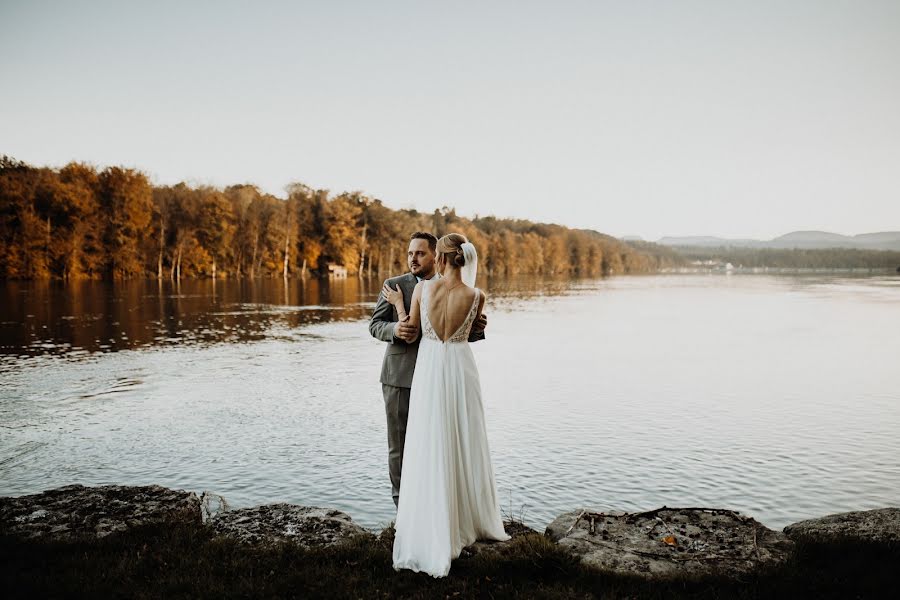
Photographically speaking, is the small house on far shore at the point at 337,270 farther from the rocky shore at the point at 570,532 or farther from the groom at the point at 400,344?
the groom at the point at 400,344

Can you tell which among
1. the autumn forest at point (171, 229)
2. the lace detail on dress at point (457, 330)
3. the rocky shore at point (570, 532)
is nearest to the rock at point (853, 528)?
the rocky shore at point (570, 532)

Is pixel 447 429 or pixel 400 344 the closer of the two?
pixel 447 429

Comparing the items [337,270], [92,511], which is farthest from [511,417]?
[337,270]

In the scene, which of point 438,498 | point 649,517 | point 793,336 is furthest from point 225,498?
point 793,336

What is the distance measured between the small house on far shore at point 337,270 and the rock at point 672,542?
106722 millimetres

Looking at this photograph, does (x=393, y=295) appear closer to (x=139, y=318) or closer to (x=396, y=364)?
(x=396, y=364)

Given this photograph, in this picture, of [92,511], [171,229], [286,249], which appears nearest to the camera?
[92,511]

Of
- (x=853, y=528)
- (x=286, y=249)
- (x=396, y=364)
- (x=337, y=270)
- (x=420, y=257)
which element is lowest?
(x=853, y=528)

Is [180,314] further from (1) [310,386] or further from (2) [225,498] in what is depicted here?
(2) [225,498]

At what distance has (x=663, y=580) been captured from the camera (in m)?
5.48

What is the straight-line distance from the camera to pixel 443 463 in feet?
19.2

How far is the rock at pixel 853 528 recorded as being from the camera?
6.34 meters

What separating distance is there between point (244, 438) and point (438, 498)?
7642mm

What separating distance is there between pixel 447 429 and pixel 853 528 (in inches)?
170
